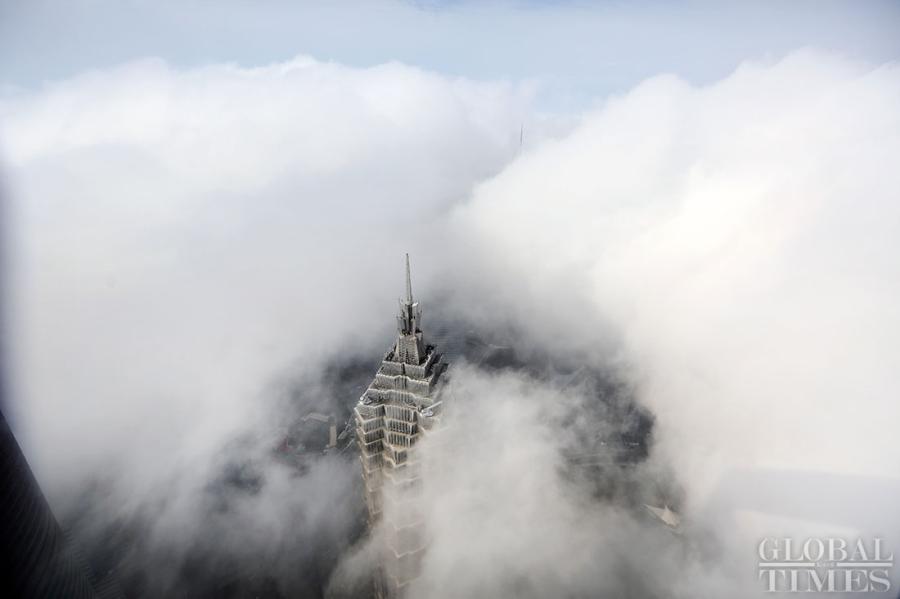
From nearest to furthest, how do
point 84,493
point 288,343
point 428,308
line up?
1. point 84,493
2. point 288,343
3. point 428,308

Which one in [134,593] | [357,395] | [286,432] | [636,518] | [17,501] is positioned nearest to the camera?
[17,501]

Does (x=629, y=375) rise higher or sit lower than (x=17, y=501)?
lower

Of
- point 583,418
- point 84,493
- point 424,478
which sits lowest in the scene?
point 84,493

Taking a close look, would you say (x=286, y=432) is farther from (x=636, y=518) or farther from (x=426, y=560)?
(x=636, y=518)

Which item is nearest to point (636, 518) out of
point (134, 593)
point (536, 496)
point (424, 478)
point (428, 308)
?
point (536, 496)

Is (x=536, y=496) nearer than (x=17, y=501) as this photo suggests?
No

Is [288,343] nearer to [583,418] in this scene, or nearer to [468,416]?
[468,416]
